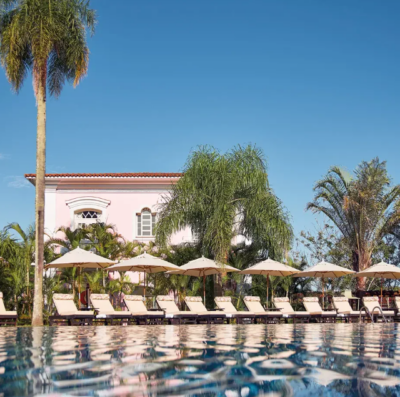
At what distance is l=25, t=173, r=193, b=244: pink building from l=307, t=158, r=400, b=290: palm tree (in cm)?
788

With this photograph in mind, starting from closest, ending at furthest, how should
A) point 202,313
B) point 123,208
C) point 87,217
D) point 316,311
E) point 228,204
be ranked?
point 202,313, point 316,311, point 228,204, point 123,208, point 87,217

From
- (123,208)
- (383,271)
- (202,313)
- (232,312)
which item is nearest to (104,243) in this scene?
(123,208)

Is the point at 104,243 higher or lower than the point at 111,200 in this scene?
lower

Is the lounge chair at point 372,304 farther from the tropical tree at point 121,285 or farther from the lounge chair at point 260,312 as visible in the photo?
the tropical tree at point 121,285

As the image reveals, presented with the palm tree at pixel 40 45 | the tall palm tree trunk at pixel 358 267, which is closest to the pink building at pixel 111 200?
the tall palm tree trunk at pixel 358 267

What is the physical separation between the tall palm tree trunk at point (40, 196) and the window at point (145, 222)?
11611 millimetres

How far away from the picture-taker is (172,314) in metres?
18.3

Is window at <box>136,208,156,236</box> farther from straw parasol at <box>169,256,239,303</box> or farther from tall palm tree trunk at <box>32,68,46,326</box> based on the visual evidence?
tall palm tree trunk at <box>32,68,46,326</box>

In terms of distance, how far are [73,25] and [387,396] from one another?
19373 millimetres

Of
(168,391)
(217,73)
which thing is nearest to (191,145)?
(217,73)

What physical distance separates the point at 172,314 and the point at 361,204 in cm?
1213

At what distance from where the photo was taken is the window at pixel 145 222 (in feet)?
101

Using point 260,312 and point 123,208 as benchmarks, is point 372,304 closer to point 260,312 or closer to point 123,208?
point 260,312

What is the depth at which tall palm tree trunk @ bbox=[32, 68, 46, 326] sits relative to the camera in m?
18.8
